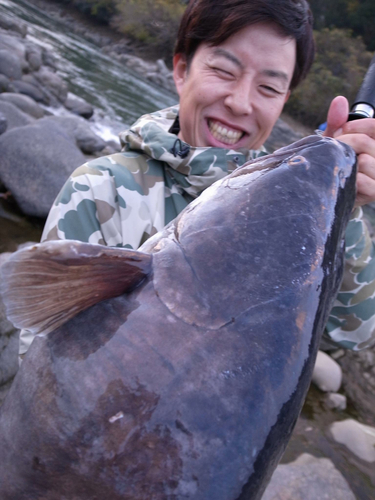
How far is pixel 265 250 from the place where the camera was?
1.36 meters

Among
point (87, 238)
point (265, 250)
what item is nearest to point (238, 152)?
point (87, 238)

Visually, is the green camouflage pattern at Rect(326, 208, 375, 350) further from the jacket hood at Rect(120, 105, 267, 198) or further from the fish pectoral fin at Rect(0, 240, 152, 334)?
the fish pectoral fin at Rect(0, 240, 152, 334)

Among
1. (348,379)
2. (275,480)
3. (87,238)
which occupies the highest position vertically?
(87,238)

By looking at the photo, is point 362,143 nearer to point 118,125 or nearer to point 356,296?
point 356,296

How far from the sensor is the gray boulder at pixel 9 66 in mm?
12594

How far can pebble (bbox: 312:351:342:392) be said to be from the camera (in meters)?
5.04

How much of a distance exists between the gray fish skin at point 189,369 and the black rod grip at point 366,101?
0.74 meters

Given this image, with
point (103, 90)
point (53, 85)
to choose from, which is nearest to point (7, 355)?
point (53, 85)

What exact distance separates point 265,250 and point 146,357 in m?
0.53

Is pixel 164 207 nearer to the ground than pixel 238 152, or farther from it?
nearer to the ground

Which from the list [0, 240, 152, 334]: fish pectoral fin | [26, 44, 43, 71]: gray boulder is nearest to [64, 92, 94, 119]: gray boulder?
[26, 44, 43, 71]: gray boulder

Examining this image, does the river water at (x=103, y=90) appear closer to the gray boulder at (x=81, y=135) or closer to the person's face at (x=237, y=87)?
the gray boulder at (x=81, y=135)

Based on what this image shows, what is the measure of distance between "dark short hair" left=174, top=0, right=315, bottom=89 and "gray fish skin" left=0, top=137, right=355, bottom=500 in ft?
4.13

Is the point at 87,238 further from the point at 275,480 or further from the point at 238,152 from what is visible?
the point at 275,480
